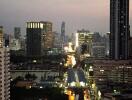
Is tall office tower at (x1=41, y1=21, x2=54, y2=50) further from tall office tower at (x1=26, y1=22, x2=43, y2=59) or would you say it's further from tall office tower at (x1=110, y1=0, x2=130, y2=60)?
tall office tower at (x1=110, y1=0, x2=130, y2=60)

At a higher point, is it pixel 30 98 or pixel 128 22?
pixel 128 22

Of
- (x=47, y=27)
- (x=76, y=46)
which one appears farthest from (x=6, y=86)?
(x=47, y=27)

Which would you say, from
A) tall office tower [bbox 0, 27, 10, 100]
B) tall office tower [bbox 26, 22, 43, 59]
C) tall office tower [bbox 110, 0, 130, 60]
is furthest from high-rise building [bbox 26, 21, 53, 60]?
tall office tower [bbox 0, 27, 10, 100]

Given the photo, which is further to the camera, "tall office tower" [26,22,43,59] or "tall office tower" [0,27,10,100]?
"tall office tower" [26,22,43,59]

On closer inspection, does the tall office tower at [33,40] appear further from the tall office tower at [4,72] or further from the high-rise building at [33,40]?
the tall office tower at [4,72]

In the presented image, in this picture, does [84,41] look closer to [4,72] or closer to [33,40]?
[33,40]

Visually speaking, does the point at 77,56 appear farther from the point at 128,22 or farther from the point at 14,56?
the point at 14,56
